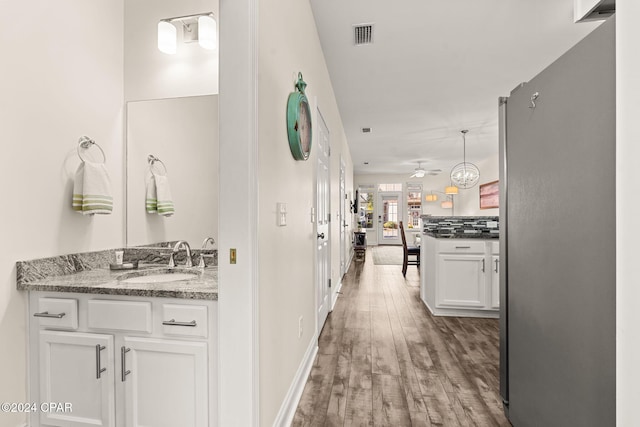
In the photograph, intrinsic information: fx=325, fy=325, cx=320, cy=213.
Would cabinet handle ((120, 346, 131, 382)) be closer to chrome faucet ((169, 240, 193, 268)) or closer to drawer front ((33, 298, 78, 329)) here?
drawer front ((33, 298, 78, 329))

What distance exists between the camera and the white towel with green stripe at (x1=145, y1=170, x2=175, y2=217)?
2.23m

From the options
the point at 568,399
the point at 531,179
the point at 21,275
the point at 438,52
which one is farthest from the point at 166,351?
the point at 438,52

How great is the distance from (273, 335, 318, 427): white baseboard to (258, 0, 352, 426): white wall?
0.04m

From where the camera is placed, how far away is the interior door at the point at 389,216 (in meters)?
12.0

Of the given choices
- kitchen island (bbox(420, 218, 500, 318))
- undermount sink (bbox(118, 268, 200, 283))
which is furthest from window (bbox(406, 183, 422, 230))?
undermount sink (bbox(118, 268, 200, 283))

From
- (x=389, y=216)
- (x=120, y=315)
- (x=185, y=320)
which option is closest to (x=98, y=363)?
(x=120, y=315)

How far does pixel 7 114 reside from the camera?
59.2 inches

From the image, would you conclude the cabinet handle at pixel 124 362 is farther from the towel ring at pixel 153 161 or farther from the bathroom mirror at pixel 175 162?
the towel ring at pixel 153 161

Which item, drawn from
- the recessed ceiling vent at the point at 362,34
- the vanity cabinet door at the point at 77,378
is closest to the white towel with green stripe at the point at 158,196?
the vanity cabinet door at the point at 77,378

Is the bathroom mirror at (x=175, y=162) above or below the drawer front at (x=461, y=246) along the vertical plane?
above

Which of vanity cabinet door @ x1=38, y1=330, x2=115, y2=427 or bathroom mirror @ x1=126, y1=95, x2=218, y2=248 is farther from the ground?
bathroom mirror @ x1=126, y1=95, x2=218, y2=248

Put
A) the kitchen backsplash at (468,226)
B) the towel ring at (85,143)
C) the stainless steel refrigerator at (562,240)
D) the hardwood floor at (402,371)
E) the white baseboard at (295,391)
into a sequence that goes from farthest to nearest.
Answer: the kitchen backsplash at (468,226) < the towel ring at (85,143) < the hardwood floor at (402,371) < the white baseboard at (295,391) < the stainless steel refrigerator at (562,240)

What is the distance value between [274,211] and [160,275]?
0.84 metres

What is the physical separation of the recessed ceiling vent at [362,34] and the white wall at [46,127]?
1798 mm
